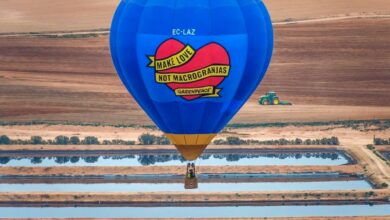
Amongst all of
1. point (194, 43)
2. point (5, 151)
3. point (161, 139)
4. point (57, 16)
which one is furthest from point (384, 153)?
point (57, 16)

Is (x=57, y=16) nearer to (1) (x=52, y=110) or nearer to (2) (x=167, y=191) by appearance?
(1) (x=52, y=110)

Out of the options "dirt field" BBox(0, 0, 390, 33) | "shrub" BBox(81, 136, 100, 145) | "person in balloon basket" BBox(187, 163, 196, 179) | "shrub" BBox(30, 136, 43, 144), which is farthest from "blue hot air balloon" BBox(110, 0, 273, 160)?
"dirt field" BBox(0, 0, 390, 33)

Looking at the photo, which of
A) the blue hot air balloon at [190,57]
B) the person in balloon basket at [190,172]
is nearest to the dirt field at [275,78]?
the blue hot air balloon at [190,57]

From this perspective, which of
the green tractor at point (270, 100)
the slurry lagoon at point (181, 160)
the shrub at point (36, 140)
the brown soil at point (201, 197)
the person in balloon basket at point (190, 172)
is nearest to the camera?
the person in balloon basket at point (190, 172)

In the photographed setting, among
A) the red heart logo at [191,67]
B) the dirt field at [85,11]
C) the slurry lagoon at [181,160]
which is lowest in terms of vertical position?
the slurry lagoon at [181,160]

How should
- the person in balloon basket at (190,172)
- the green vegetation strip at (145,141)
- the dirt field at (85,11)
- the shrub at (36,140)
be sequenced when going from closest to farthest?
the person in balloon basket at (190,172) < the green vegetation strip at (145,141) < the shrub at (36,140) < the dirt field at (85,11)

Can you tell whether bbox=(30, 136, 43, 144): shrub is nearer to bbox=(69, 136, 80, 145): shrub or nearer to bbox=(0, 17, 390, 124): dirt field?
bbox=(69, 136, 80, 145): shrub

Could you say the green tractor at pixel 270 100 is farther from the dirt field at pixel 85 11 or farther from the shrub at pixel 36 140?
the dirt field at pixel 85 11
